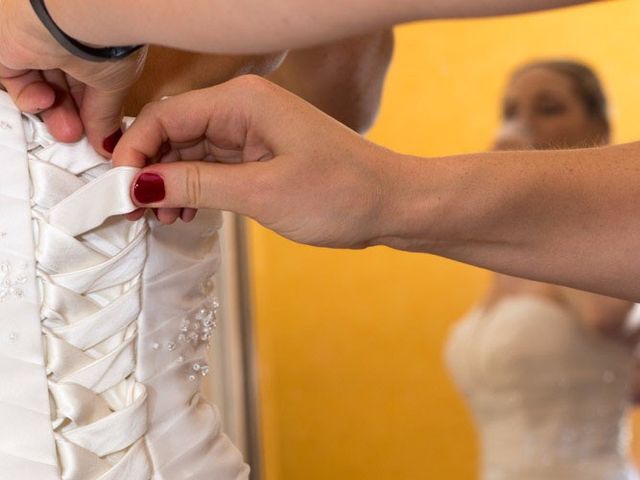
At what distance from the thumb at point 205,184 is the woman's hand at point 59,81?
7cm

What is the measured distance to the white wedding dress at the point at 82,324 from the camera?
81 centimetres

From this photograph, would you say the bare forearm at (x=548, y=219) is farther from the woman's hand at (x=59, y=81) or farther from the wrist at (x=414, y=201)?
the woman's hand at (x=59, y=81)

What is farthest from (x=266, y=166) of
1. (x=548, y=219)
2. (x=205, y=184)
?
(x=548, y=219)

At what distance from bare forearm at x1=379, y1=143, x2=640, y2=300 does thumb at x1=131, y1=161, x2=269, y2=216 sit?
136mm

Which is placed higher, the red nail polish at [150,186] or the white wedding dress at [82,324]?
the red nail polish at [150,186]

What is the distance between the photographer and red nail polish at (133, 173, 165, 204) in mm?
777

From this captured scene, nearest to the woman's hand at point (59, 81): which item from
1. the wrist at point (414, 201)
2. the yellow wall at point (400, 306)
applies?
the wrist at point (414, 201)

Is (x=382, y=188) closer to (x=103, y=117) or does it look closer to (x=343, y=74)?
(x=103, y=117)

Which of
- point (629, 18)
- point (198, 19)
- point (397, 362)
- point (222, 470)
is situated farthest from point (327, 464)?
point (198, 19)

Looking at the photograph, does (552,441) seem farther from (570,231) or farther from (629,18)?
(570,231)

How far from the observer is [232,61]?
0.97m

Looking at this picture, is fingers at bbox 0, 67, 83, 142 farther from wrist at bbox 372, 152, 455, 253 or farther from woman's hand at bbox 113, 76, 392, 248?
wrist at bbox 372, 152, 455, 253

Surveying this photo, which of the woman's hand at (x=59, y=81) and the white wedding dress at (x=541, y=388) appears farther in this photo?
the white wedding dress at (x=541, y=388)

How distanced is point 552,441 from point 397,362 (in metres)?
0.79
